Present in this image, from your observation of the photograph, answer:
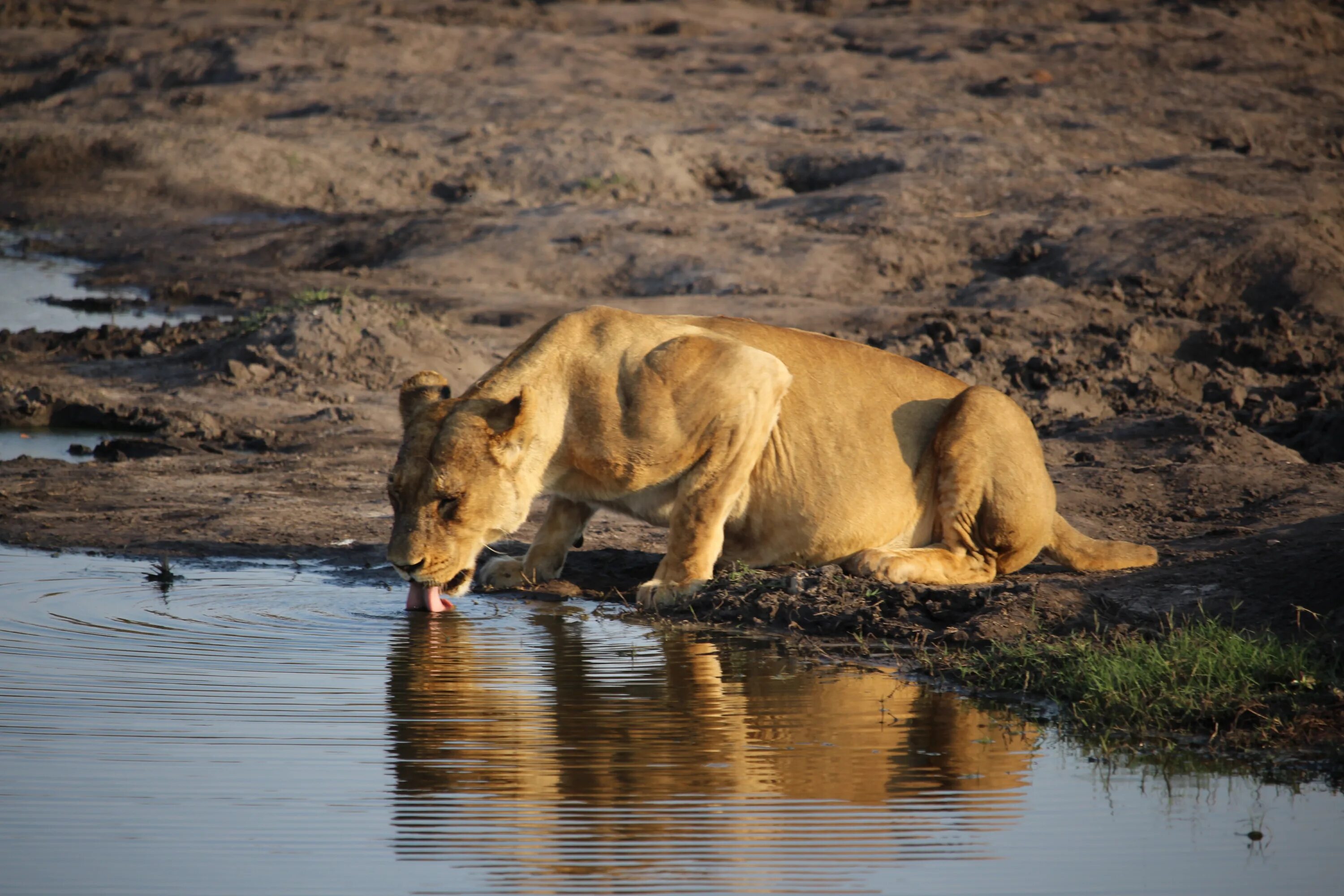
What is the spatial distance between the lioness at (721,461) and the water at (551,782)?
2.14 feet

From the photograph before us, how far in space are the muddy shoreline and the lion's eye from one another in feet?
4.48

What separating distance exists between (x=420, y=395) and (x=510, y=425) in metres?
0.44

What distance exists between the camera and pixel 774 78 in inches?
1112

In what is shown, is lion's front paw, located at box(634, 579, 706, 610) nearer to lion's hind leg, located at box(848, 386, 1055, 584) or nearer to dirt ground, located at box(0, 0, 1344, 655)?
dirt ground, located at box(0, 0, 1344, 655)

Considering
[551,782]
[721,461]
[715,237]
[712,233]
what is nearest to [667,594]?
[721,461]

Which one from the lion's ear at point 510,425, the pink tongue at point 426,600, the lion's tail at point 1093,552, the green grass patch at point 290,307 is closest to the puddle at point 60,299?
the green grass patch at point 290,307

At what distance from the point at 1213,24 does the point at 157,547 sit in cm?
2727

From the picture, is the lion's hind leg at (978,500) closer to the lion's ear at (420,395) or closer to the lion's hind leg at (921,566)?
the lion's hind leg at (921,566)

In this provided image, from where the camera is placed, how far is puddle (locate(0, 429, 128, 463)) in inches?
451

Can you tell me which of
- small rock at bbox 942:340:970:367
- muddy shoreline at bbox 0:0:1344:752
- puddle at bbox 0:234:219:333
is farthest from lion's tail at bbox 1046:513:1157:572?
puddle at bbox 0:234:219:333

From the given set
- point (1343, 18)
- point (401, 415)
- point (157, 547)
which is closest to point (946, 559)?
point (401, 415)

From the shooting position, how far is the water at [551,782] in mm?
4285

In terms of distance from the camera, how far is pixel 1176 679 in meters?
5.79

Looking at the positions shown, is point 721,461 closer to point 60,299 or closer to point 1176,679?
point 1176,679
